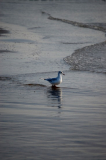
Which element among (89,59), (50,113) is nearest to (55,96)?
(50,113)

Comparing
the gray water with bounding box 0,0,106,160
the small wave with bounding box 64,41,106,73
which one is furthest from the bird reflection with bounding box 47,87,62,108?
the small wave with bounding box 64,41,106,73

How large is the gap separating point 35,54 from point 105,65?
521cm

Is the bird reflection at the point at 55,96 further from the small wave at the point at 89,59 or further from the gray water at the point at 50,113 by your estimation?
the small wave at the point at 89,59

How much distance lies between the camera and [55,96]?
41.7 ft

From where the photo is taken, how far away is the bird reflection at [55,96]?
11502 mm

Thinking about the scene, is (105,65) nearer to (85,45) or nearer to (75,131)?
(85,45)

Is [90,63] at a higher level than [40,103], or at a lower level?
higher

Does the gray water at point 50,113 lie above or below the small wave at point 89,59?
below

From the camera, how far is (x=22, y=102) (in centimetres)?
1152

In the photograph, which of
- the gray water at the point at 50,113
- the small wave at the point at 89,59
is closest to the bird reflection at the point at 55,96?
the gray water at the point at 50,113

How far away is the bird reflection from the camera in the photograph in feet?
37.7

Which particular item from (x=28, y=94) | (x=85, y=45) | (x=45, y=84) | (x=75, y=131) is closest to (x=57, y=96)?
(x=28, y=94)

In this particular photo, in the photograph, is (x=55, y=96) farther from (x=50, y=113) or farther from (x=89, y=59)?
(x=89, y=59)

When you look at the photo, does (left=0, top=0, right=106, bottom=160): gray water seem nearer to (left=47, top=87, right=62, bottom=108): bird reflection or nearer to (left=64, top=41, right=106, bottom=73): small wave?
(left=47, top=87, right=62, bottom=108): bird reflection
